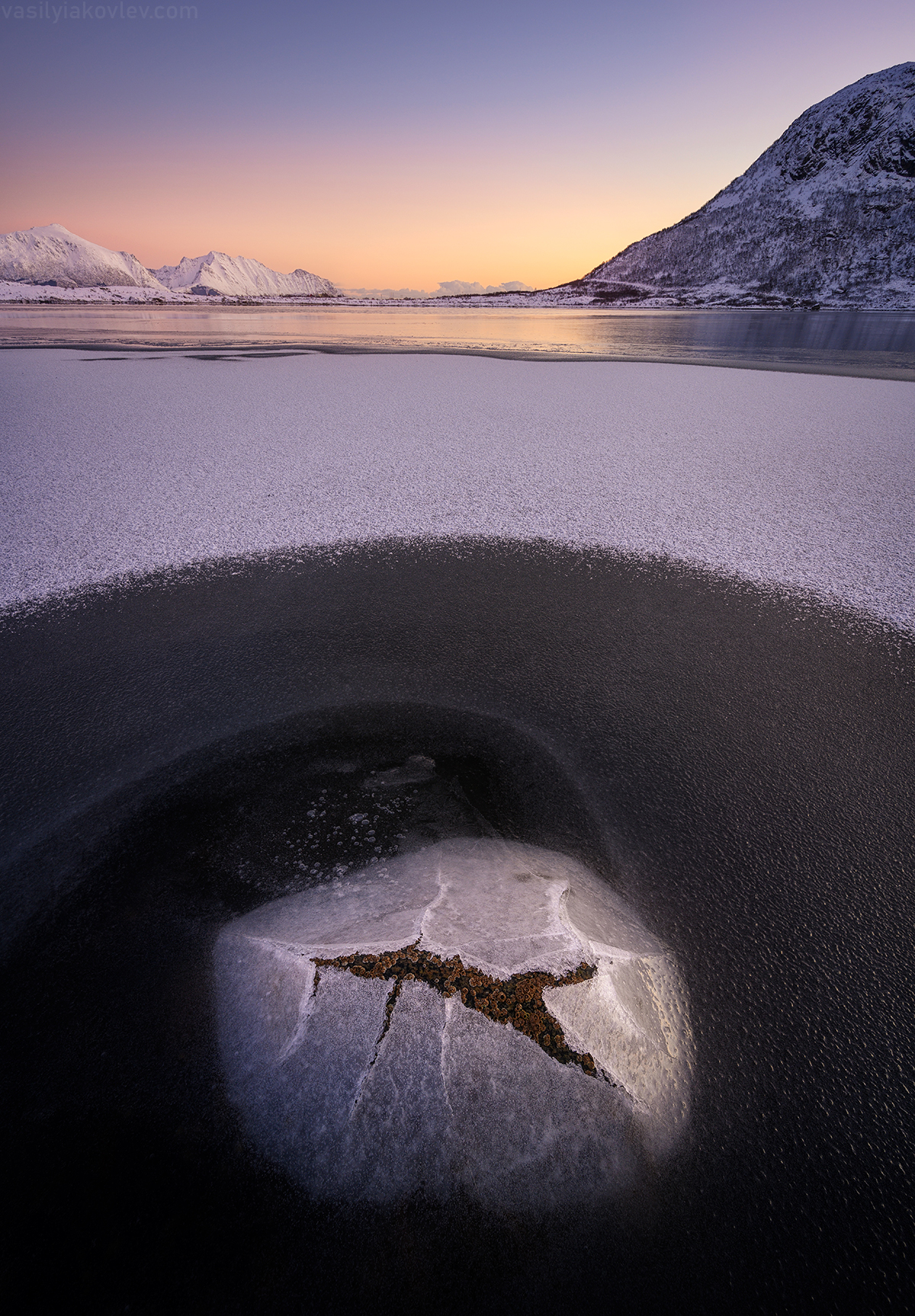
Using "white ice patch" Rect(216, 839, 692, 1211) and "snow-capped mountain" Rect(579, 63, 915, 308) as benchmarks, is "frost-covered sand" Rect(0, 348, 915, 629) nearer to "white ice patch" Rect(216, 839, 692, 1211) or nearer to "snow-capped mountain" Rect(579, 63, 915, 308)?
"white ice patch" Rect(216, 839, 692, 1211)

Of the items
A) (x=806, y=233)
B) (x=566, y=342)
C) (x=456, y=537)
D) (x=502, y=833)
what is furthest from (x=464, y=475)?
(x=806, y=233)

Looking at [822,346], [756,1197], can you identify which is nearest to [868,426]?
[756,1197]

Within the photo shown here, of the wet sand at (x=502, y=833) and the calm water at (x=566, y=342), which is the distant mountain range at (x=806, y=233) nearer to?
the calm water at (x=566, y=342)

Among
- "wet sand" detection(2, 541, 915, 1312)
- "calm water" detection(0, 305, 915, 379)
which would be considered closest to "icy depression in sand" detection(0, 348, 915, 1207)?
"wet sand" detection(2, 541, 915, 1312)

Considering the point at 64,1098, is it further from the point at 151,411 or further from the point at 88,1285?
the point at 151,411

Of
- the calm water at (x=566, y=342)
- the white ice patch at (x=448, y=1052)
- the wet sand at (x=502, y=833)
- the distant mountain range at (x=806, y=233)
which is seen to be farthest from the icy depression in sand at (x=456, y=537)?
the distant mountain range at (x=806, y=233)

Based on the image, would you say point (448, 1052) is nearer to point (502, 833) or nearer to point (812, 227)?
point (502, 833)

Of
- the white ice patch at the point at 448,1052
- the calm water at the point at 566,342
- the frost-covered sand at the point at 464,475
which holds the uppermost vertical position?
the white ice patch at the point at 448,1052
